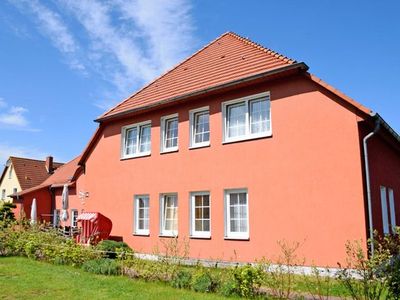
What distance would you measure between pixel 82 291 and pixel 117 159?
927 centimetres

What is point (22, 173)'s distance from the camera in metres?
41.2

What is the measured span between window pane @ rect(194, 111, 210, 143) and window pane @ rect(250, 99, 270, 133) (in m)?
1.94

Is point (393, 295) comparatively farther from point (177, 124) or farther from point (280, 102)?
point (177, 124)

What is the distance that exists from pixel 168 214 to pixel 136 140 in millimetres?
3779

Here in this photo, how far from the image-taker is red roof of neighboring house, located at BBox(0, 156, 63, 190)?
133ft

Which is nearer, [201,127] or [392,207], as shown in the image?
[392,207]

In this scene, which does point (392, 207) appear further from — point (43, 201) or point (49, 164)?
point (49, 164)

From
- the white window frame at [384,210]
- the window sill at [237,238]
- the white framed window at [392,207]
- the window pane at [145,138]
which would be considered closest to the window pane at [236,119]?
the window sill at [237,238]

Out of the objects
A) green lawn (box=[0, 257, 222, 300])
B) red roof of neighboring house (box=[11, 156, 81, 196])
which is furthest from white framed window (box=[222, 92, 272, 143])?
red roof of neighboring house (box=[11, 156, 81, 196])

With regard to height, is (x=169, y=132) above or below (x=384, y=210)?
above

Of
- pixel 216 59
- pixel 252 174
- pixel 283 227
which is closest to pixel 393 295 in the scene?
pixel 283 227

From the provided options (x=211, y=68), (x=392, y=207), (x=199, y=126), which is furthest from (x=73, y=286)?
(x=392, y=207)

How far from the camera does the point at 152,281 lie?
9.78 meters

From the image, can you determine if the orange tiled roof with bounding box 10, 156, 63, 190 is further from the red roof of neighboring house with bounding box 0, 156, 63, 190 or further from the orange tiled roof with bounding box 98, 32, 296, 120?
the orange tiled roof with bounding box 98, 32, 296, 120
